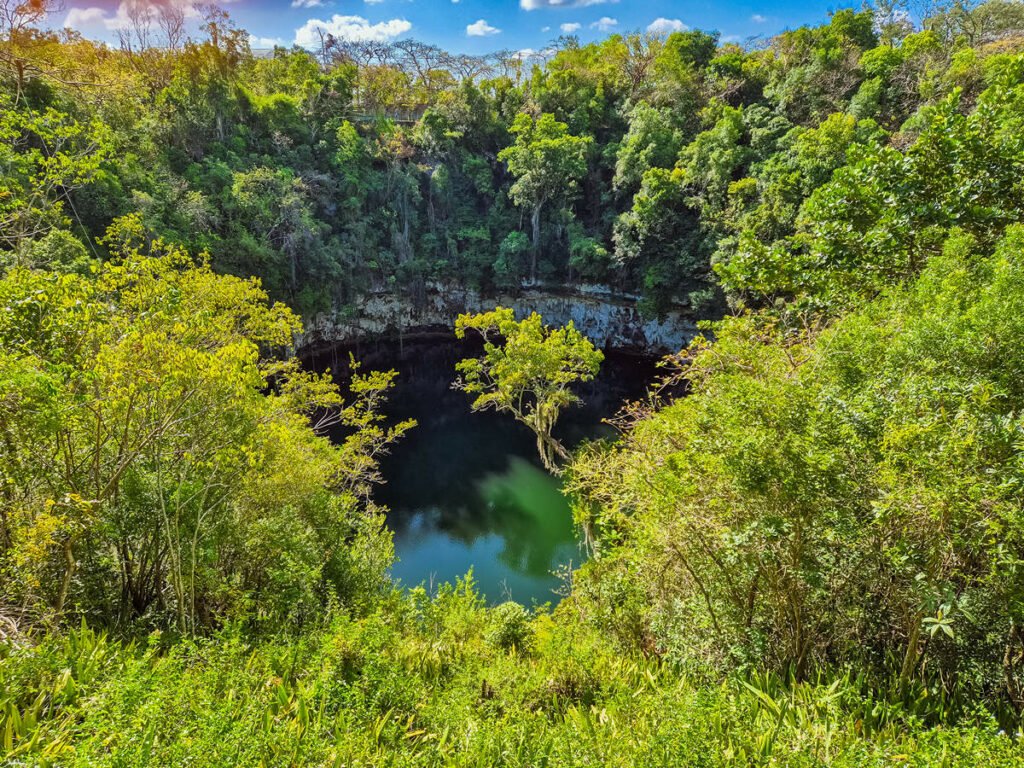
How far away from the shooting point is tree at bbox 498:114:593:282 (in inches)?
737

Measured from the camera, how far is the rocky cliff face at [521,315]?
67.7 ft

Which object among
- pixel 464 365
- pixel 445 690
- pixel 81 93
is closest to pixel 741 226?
pixel 464 365

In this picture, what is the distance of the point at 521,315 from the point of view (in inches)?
934

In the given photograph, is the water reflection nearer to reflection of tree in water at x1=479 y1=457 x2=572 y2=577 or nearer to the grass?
reflection of tree in water at x1=479 y1=457 x2=572 y2=577

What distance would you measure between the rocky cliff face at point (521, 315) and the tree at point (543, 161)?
3794 mm

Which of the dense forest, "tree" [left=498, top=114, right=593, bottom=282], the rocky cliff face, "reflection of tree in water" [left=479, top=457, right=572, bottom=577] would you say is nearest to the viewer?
the dense forest

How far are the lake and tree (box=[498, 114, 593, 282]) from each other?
7.77m

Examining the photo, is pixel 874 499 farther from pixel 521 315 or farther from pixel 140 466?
pixel 521 315

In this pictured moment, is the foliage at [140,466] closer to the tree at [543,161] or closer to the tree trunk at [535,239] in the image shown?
the tree at [543,161]

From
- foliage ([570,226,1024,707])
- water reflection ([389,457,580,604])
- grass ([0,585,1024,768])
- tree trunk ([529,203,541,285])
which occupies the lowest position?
water reflection ([389,457,580,604])

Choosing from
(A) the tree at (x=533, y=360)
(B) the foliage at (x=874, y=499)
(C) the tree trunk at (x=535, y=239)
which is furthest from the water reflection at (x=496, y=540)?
(C) the tree trunk at (x=535, y=239)

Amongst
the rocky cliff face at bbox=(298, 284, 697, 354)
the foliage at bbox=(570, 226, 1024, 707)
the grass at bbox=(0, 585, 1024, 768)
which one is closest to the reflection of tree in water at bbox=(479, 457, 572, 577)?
the grass at bbox=(0, 585, 1024, 768)

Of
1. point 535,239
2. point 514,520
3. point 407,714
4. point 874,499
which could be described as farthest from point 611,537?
point 535,239

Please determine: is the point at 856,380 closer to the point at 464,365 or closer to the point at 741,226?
the point at 464,365
